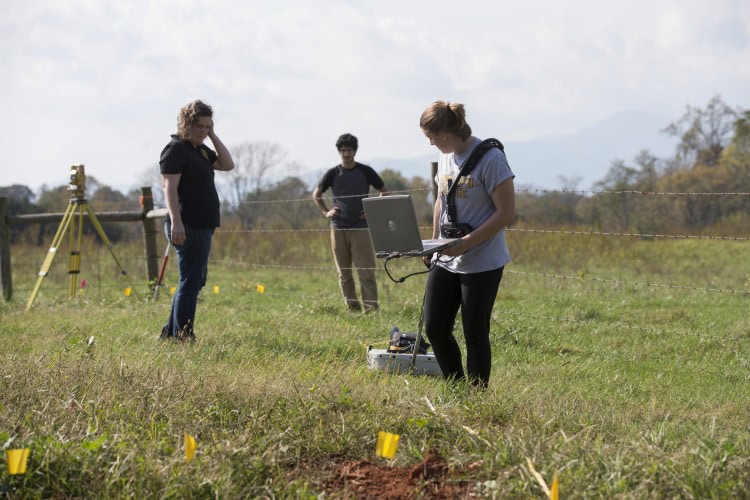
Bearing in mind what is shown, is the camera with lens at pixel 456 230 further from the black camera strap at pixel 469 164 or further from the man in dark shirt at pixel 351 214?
the man in dark shirt at pixel 351 214

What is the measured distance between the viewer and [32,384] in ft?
13.9

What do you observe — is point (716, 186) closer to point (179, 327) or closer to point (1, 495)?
point (179, 327)

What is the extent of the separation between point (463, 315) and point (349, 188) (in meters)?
4.41

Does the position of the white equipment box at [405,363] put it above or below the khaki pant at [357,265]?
below

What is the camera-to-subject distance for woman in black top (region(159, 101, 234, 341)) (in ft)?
20.1

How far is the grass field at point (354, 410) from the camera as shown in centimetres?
315

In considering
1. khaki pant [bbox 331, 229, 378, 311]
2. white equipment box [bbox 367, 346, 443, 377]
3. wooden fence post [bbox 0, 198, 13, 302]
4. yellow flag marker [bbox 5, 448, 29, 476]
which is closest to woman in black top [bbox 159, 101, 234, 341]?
white equipment box [bbox 367, 346, 443, 377]

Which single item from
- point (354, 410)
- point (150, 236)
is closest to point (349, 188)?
point (150, 236)

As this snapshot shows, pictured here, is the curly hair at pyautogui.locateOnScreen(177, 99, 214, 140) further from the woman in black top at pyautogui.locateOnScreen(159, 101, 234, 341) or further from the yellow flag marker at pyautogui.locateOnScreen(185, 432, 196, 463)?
the yellow flag marker at pyautogui.locateOnScreen(185, 432, 196, 463)

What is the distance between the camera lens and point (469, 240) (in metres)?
4.35

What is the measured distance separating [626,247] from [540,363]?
1093 centimetres

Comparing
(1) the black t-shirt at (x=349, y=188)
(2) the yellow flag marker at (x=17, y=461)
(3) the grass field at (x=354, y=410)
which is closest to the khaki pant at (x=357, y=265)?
(1) the black t-shirt at (x=349, y=188)

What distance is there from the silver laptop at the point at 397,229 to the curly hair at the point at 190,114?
2.22m

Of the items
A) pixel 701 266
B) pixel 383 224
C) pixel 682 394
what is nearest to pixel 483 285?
pixel 383 224
